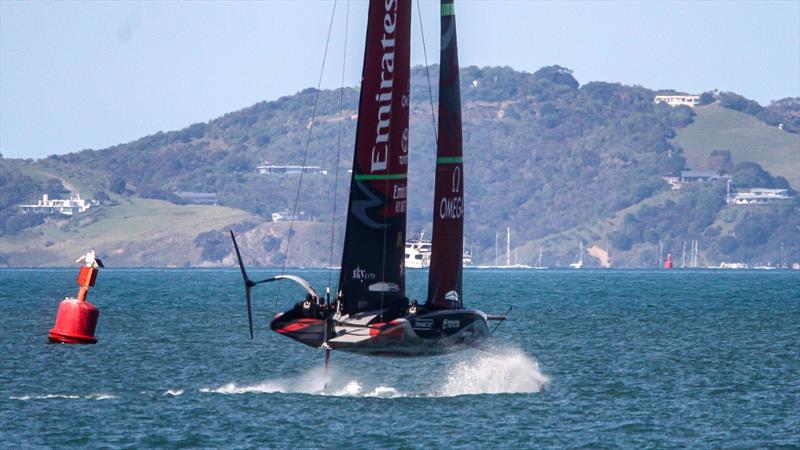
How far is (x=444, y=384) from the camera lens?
164 feet

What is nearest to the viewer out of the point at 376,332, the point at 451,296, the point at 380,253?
the point at 376,332

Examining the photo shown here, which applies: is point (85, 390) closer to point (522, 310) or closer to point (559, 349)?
point (559, 349)

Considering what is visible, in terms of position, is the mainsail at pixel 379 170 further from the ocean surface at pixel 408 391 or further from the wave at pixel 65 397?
the wave at pixel 65 397

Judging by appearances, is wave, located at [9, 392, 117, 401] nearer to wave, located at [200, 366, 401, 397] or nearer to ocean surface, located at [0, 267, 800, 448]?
ocean surface, located at [0, 267, 800, 448]

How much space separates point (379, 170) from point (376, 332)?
14.5ft

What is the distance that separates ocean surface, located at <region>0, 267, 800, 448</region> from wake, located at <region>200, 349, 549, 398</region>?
9 cm

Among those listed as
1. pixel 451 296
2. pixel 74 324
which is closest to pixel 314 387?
pixel 451 296

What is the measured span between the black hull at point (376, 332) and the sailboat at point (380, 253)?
0.03 m

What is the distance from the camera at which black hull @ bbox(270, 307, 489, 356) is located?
41.0m

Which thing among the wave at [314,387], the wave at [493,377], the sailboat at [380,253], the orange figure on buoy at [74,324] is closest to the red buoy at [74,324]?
the orange figure on buoy at [74,324]

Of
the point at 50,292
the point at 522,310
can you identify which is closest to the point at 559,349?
→ the point at 522,310

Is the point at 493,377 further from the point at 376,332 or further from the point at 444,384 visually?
the point at 376,332

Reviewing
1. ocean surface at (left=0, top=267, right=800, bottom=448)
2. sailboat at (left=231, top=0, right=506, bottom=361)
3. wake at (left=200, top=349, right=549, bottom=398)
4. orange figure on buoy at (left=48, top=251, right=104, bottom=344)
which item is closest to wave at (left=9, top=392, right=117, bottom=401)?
ocean surface at (left=0, top=267, right=800, bottom=448)

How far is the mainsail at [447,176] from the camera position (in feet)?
148
